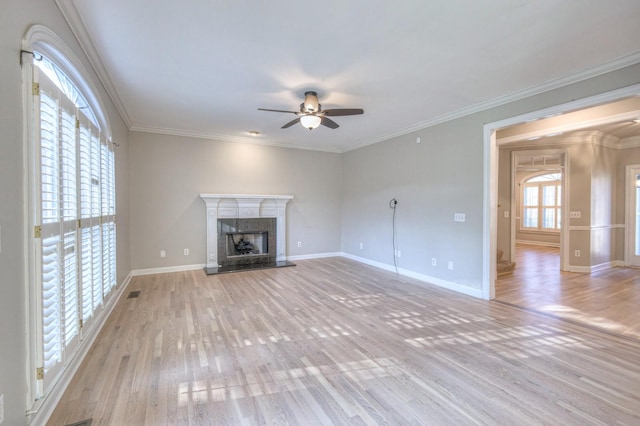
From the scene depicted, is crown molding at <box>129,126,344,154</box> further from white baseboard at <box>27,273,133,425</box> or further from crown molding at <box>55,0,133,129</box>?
white baseboard at <box>27,273,133,425</box>

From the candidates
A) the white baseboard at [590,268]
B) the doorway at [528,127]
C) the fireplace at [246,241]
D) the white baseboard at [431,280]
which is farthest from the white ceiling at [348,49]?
the white baseboard at [590,268]

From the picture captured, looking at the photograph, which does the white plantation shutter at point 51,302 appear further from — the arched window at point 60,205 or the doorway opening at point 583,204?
the doorway opening at point 583,204

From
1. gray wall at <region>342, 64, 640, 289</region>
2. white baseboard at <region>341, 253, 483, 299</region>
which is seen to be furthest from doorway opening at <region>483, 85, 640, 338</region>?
white baseboard at <region>341, 253, 483, 299</region>

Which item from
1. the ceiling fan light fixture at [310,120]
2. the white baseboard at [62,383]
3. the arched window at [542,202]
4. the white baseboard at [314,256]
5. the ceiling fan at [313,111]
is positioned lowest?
the white baseboard at [62,383]

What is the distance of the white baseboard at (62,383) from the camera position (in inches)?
65.6

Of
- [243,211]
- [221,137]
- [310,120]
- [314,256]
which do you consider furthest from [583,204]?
[221,137]

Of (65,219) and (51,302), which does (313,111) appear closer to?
(65,219)

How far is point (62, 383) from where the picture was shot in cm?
203

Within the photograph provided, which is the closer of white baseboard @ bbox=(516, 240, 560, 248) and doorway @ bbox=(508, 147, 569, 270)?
doorway @ bbox=(508, 147, 569, 270)

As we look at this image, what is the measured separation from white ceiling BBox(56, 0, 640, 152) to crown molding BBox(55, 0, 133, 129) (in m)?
0.01

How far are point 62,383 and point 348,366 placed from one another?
212cm

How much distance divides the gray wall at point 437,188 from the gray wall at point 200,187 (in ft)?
3.90

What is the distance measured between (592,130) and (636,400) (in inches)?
224

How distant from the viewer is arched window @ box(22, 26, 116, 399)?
168 cm
